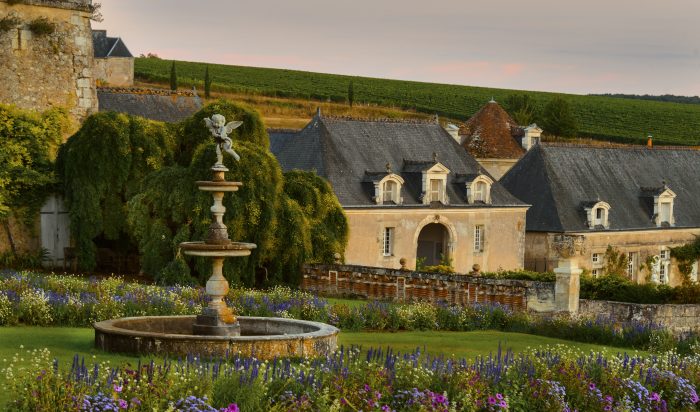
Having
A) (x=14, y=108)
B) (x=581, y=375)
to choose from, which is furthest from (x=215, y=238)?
(x=14, y=108)

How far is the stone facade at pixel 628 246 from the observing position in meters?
45.5

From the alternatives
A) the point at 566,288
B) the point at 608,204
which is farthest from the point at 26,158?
the point at 608,204

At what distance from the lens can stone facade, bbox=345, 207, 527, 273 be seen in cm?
3966

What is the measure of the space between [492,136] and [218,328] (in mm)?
40853

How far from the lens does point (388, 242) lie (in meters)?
40.8

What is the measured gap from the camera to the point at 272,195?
93.4ft

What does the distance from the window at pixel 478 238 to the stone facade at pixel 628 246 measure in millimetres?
2819

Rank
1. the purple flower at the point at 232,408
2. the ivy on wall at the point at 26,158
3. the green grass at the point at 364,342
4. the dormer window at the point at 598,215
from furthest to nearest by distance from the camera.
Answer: the dormer window at the point at 598,215 < the ivy on wall at the point at 26,158 < the green grass at the point at 364,342 < the purple flower at the point at 232,408

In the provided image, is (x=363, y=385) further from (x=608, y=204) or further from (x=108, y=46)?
(x=108, y=46)

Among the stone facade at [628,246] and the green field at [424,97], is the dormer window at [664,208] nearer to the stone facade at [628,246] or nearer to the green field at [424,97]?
the stone facade at [628,246]

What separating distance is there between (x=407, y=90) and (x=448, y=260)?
69.6 meters

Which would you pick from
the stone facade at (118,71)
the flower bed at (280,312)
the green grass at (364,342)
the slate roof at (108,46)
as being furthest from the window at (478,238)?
the slate roof at (108,46)

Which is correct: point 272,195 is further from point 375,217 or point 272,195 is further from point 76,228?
point 375,217

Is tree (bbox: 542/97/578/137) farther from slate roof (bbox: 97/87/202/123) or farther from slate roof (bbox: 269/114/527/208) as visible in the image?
slate roof (bbox: 97/87/202/123)
